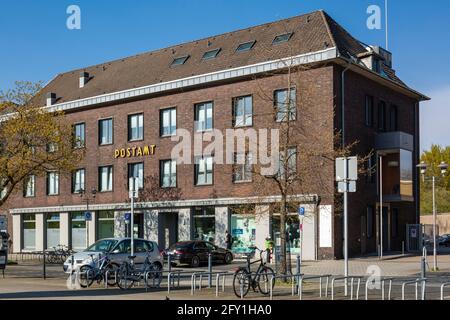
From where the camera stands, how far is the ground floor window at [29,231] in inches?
1998

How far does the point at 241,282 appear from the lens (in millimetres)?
16750

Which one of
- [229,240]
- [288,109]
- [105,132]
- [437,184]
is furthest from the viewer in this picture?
[437,184]

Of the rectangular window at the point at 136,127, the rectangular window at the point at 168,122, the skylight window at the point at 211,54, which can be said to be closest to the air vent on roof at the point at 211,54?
the skylight window at the point at 211,54

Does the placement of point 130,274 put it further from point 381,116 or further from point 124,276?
point 381,116

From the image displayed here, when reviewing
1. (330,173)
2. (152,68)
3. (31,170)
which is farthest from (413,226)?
(31,170)

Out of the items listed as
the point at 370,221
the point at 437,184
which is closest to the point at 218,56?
the point at 370,221

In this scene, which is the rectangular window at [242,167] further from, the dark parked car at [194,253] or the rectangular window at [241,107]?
the dark parked car at [194,253]

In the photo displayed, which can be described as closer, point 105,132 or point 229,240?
point 229,240

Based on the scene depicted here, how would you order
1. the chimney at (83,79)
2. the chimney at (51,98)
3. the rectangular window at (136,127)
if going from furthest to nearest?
the chimney at (83,79), the chimney at (51,98), the rectangular window at (136,127)

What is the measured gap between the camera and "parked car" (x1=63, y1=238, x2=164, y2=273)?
24019 millimetres

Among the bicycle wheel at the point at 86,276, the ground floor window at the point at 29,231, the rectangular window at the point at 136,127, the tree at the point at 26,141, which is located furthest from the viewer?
the ground floor window at the point at 29,231

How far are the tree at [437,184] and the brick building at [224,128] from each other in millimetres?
27147

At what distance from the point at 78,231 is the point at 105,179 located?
14.7 feet
